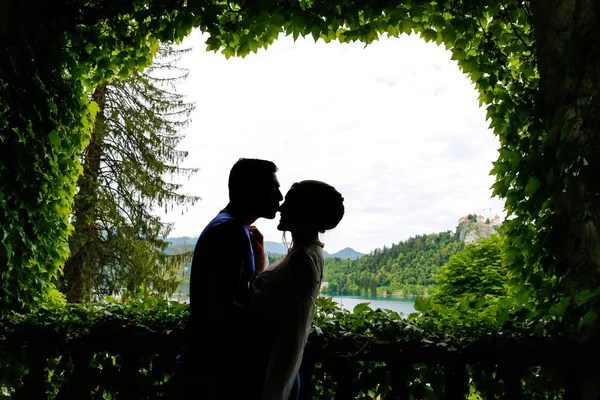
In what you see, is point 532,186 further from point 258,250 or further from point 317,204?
point 258,250

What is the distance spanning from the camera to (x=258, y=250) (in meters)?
2.21

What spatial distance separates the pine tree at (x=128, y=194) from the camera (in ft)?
45.2

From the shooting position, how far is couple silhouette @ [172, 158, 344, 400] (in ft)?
5.30

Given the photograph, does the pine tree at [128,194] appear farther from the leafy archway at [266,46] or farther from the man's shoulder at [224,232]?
the man's shoulder at [224,232]

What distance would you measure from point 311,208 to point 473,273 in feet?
Result: 55.2

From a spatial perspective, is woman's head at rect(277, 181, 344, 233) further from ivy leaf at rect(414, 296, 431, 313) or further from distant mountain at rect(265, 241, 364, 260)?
ivy leaf at rect(414, 296, 431, 313)

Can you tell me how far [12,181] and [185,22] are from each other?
1.78 meters

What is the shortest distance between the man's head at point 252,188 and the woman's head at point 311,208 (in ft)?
0.27

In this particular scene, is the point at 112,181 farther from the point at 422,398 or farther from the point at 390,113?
the point at 390,113

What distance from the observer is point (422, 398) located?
2268mm

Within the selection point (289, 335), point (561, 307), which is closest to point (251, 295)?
point (289, 335)

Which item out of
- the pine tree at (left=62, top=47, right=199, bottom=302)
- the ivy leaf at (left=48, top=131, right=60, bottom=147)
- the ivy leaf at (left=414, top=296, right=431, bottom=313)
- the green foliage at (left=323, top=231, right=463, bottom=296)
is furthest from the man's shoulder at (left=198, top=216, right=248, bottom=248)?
the pine tree at (left=62, top=47, right=199, bottom=302)

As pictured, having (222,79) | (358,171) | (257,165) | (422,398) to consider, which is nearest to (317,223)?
(257,165)

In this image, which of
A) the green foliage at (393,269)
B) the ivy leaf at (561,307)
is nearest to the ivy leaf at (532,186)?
the ivy leaf at (561,307)
